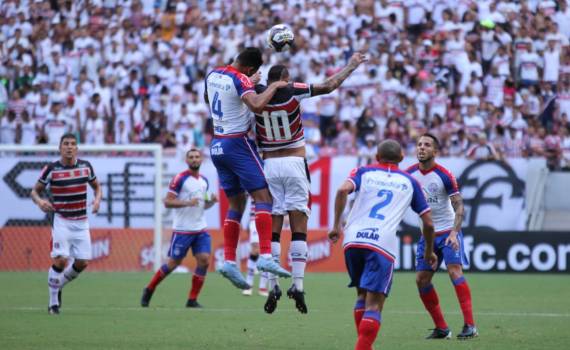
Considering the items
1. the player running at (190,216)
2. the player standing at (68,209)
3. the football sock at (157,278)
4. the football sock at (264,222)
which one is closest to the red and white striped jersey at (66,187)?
the player standing at (68,209)

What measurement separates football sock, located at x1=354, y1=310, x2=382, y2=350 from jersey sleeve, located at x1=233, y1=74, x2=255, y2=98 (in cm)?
366

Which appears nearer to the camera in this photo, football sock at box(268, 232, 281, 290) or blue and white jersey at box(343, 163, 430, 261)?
blue and white jersey at box(343, 163, 430, 261)

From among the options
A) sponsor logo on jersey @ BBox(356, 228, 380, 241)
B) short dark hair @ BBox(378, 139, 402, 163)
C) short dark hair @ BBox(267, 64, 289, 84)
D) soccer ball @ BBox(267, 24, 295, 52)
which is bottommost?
sponsor logo on jersey @ BBox(356, 228, 380, 241)

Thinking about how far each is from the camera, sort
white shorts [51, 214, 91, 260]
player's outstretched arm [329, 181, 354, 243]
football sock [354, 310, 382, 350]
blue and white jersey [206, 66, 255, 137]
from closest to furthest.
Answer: football sock [354, 310, 382, 350] < player's outstretched arm [329, 181, 354, 243] < blue and white jersey [206, 66, 255, 137] < white shorts [51, 214, 91, 260]

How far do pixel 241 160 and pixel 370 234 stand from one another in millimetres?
3125

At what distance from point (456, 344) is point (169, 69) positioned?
20.7 metres

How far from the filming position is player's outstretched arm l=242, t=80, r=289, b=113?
12797mm

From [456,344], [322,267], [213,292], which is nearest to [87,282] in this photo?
[213,292]

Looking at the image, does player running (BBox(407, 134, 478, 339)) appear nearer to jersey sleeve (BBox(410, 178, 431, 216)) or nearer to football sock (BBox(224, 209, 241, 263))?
football sock (BBox(224, 209, 241, 263))

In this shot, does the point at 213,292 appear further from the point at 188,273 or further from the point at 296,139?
the point at 296,139

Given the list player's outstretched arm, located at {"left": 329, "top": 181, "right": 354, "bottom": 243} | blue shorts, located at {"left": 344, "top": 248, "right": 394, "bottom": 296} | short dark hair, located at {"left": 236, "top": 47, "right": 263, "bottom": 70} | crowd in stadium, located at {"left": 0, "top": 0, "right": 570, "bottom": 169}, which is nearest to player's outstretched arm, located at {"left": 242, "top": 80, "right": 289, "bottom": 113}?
short dark hair, located at {"left": 236, "top": 47, "right": 263, "bottom": 70}

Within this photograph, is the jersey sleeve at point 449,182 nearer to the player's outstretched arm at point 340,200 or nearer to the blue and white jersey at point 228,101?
the blue and white jersey at point 228,101

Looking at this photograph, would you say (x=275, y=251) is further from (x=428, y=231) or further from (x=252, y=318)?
(x=428, y=231)

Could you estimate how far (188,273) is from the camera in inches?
1093
